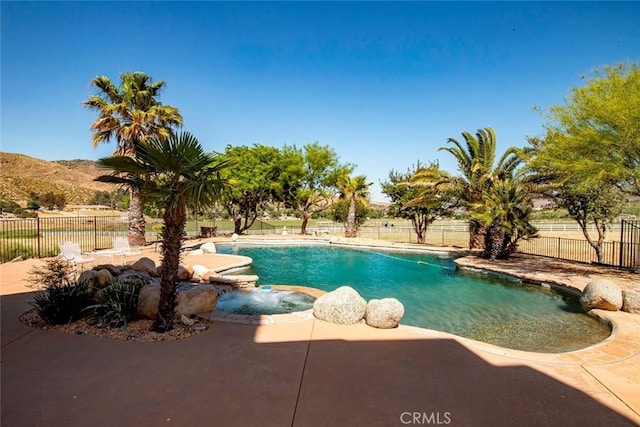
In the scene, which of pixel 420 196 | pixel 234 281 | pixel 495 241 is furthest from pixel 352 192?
pixel 234 281

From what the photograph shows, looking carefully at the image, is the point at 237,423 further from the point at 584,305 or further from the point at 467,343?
the point at 584,305

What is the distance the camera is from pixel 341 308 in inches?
226

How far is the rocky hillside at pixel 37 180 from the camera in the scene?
155 feet

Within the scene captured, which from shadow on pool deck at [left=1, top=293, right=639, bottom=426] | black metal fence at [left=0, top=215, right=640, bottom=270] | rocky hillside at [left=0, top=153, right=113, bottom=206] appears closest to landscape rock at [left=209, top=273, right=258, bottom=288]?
shadow on pool deck at [left=1, top=293, right=639, bottom=426]

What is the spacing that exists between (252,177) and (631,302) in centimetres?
2113

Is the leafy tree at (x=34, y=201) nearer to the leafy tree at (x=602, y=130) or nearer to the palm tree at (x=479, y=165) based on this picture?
the palm tree at (x=479, y=165)

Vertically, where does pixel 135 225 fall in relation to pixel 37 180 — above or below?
below

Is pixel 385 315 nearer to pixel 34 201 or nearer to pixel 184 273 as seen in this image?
pixel 184 273

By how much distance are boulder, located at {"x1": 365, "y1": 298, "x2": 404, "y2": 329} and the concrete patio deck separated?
0.32m

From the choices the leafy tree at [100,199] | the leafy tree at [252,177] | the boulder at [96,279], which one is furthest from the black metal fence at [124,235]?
the leafy tree at [100,199]

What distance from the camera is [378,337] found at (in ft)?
16.6

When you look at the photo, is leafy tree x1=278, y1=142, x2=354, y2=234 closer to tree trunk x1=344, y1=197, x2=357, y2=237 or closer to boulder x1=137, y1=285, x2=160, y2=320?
tree trunk x1=344, y1=197, x2=357, y2=237

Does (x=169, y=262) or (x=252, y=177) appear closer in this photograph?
(x=169, y=262)

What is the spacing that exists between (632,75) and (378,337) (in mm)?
10219
